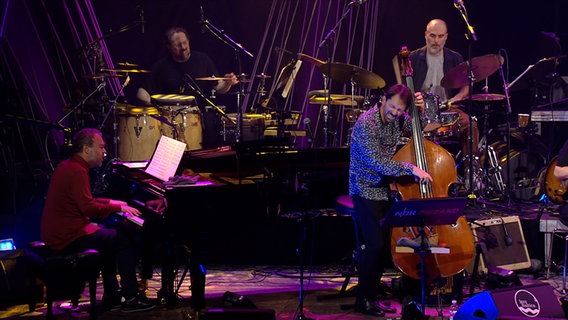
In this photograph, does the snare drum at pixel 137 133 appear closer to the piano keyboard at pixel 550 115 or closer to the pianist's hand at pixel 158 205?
the pianist's hand at pixel 158 205

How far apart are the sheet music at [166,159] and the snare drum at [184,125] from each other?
3122 mm

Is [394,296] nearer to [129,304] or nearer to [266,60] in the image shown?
[129,304]

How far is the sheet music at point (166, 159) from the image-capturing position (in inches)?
268

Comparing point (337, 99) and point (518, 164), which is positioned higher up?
point (337, 99)

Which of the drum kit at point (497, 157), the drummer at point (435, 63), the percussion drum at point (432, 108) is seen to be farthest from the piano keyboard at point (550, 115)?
the percussion drum at point (432, 108)

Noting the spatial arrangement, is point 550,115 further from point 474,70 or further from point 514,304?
point 514,304

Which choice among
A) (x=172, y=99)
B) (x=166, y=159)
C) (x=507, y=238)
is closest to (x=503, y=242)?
(x=507, y=238)

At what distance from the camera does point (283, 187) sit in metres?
6.34

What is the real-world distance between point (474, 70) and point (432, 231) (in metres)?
3.33

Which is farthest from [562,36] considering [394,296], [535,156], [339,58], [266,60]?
[394,296]

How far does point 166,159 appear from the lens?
22.6ft

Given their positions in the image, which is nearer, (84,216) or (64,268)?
(64,268)

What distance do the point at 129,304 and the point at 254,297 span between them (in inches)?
48.6

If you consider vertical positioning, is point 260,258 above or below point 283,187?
below
